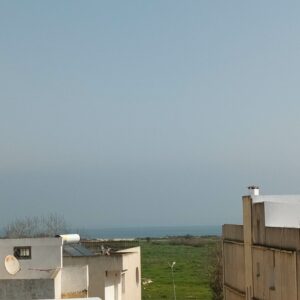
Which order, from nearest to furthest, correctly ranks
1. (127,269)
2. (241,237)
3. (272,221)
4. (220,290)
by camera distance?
(272,221)
(241,237)
(127,269)
(220,290)

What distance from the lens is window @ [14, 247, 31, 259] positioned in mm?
25241

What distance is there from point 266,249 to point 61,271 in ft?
21.7

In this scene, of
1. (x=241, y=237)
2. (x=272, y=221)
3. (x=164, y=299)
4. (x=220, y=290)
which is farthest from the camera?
(x=164, y=299)

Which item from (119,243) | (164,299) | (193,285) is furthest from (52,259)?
(193,285)

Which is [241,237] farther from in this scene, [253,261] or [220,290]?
[220,290]

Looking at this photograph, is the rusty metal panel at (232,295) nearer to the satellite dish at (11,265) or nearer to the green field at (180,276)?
the satellite dish at (11,265)

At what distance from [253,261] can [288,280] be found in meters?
3.98

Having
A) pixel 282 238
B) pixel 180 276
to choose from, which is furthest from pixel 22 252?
pixel 180 276

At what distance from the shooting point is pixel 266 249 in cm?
2334

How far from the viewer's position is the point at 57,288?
22.0m

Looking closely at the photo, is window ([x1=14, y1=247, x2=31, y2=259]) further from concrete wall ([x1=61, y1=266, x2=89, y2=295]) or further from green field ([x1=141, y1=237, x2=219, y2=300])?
green field ([x1=141, y1=237, x2=219, y2=300])

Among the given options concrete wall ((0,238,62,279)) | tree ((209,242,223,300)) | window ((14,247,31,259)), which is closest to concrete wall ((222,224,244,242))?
concrete wall ((0,238,62,279))

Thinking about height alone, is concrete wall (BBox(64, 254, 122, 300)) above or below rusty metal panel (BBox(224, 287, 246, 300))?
above

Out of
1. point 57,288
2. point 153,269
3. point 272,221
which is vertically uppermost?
point 272,221
